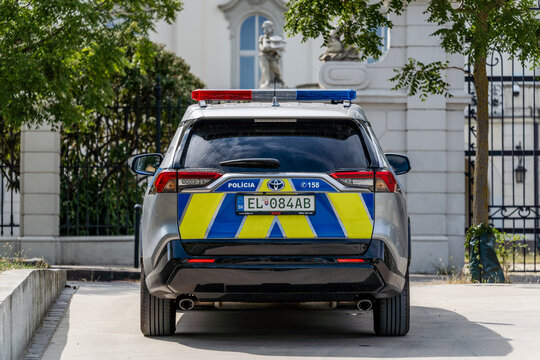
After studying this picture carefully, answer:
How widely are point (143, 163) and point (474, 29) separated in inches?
213

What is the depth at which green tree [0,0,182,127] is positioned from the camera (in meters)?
14.7

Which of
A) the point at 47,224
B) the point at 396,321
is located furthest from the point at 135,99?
the point at 396,321

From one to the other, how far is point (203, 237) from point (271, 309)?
294 cm

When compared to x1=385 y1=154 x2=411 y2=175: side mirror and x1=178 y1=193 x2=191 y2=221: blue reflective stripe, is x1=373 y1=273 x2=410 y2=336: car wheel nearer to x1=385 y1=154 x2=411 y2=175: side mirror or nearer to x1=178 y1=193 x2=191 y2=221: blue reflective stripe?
x1=385 y1=154 x2=411 y2=175: side mirror

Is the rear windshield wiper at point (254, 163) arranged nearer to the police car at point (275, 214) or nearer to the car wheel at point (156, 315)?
the police car at point (275, 214)

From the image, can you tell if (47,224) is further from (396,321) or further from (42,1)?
(396,321)

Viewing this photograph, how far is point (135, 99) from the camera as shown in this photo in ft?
68.1

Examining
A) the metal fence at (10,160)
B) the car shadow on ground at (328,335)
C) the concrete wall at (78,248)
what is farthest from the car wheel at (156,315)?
the metal fence at (10,160)

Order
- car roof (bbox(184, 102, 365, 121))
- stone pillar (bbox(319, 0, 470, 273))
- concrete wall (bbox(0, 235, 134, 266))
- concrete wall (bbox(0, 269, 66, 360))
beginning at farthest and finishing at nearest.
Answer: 1. concrete wall (bbox(0, 235, 134, 266))
2. stone pillar (bbox(319, 0, 470, 273))
3. car roof (bbox(184, 102, 365, 121))
4. concrete wall (bbox(0, 269, 66, 360))

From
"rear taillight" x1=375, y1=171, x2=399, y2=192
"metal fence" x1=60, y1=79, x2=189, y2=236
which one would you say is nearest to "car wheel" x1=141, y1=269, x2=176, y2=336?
"rear taillight" x1=375, y1=171, x2=399, y2=192

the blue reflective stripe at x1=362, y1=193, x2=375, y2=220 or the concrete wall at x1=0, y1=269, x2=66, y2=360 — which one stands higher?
the blue reflective stripe at x1=362, y1=193, x2=375, y2=220

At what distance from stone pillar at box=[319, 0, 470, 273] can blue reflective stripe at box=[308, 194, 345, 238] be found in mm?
9655

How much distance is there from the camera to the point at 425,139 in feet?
53.1

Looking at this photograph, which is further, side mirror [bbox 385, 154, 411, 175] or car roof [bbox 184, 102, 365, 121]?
side mirror [bbox 385, 154, 411, 175]
